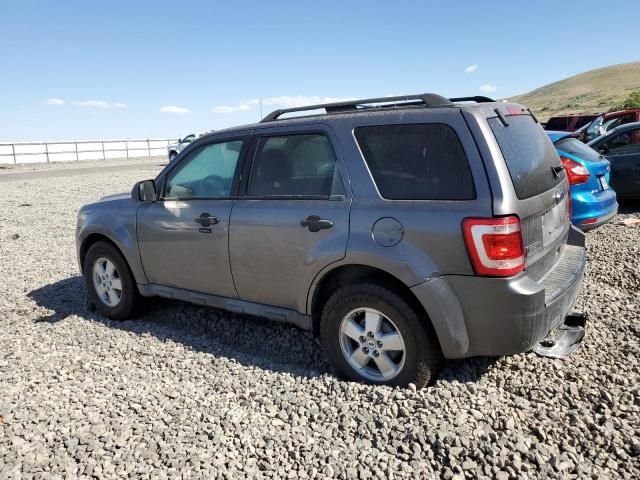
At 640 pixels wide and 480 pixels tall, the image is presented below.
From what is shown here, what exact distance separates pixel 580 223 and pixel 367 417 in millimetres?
4735

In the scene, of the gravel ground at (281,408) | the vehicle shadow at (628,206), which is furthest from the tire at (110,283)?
the vehicle shadow at (628,206)

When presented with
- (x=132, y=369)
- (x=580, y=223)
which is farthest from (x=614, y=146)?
(x=132, y=369)

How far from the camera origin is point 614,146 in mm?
9766

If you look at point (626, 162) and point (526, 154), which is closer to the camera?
point (526, 154)

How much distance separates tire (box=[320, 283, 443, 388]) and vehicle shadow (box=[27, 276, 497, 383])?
1.03 feet

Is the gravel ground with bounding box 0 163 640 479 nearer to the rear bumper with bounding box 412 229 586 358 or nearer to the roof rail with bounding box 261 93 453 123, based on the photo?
the rear bumper with bounding box 412 229 586 358

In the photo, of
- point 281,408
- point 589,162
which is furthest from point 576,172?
point 281,408

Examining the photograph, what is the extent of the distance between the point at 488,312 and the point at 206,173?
8.63 ft

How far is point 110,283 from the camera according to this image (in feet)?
16.9

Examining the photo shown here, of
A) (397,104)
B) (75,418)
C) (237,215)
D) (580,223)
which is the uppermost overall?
(397,104)

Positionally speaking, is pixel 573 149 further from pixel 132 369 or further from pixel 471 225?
pixel 132 369

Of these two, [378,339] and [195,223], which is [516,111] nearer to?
[378,339]

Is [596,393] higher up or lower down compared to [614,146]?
lower down

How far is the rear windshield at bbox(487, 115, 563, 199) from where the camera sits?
3.18 meters
